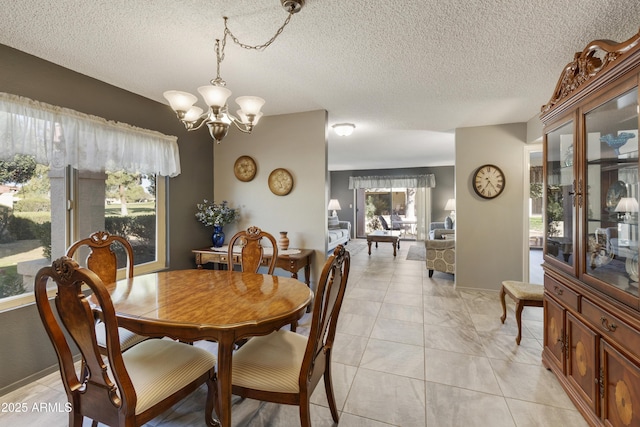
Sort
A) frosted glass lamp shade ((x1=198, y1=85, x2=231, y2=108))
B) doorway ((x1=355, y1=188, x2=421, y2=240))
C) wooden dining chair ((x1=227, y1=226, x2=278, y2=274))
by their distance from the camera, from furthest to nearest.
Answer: doorway ((x1=355, y1=188, x2=421, y2=240)) < wooden dining chair ((x1=227, y1=226, x2=278, y2=274)) < frosted glass lamp shade ((x1=198, y1=85, x2=231, y2=108))

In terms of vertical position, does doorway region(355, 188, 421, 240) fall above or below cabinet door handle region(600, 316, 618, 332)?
above

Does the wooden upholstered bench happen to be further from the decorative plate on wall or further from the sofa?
the sofa

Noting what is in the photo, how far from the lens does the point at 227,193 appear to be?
3891 mm

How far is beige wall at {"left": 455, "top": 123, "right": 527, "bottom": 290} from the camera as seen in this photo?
3988 mm

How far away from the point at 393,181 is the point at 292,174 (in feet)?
20.2

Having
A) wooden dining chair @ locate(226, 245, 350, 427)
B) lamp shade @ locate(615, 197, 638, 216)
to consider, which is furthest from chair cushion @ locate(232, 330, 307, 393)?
lamp shade @ locate(615, 197, 638, 216)

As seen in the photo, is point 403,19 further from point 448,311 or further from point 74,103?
point 448,311

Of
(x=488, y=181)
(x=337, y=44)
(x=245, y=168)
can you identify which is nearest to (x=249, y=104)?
(x=337, y=44)

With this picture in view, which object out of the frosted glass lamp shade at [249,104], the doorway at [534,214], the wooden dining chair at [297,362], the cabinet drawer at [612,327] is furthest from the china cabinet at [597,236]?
the frosted glass lamp shade at [249,104]

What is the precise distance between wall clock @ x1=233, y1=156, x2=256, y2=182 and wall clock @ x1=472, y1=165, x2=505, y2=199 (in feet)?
10.0

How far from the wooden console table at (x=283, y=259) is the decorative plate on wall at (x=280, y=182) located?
77 centimetres

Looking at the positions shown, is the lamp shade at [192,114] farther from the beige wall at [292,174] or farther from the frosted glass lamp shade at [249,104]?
the beige wall at [292,174]

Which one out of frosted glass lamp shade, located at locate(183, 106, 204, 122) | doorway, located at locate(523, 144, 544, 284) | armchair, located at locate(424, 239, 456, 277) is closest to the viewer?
frosted glass lamp shade, located at locate(183, 106, 204, 122)

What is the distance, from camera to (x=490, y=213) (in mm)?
4105
